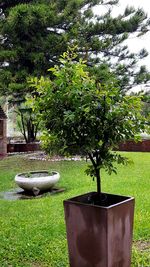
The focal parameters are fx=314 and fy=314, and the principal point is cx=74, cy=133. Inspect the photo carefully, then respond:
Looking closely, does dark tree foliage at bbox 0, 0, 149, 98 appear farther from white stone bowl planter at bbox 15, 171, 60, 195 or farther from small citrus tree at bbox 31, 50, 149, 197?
small citrus tree at bbox 31, 50, 149, 197

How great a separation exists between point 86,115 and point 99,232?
2.89 ft

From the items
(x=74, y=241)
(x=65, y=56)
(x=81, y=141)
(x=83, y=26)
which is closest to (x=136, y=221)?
(x=74, y=241)

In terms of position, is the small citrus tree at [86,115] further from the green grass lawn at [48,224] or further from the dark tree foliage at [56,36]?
the dark tree foliage at [56,36]

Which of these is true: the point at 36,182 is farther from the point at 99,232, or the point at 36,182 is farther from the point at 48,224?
the point at 99,232

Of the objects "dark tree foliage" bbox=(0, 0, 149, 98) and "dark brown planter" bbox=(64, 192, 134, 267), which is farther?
"dark tree foliage" bbox=(0, 0, 149, 98)

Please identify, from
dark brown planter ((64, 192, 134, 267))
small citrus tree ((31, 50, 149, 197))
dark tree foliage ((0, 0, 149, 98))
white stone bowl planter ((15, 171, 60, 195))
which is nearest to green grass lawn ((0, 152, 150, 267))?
white stone bowl planter ((15, 171, 60, 195))

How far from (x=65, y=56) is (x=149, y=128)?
892mm

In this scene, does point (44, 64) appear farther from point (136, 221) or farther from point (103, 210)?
point (103, 210)

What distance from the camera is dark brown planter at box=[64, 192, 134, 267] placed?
91.4 inches

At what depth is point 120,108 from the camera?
238 cm

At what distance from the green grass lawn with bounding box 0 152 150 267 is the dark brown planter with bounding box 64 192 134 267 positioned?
47 cm

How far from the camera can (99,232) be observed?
2.33 meters

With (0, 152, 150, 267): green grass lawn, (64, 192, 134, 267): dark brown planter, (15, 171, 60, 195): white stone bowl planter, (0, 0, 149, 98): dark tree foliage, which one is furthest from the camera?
(0, 0, 149, 98): dark tree foliage

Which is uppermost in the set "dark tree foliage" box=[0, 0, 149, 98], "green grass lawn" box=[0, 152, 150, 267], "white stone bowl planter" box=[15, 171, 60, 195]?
"dark tree foliage" box=[0, 0, 149, 98]
